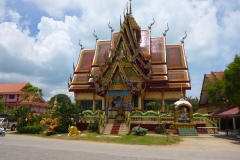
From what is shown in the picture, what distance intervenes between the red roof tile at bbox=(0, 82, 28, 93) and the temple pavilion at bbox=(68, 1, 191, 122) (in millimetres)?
15273

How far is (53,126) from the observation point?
18.8 meters

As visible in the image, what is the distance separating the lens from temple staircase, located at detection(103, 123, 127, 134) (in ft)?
61.2

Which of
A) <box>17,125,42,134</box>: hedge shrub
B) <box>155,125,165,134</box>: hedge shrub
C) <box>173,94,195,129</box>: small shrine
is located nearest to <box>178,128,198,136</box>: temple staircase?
<box>173,94,195,129</box>: small shrine

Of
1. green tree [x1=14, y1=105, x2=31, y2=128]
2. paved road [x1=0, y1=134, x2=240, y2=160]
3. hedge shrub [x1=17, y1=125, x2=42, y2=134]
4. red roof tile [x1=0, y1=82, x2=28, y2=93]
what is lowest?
paved road [x1=0, y1=134, x2=240, y2=160]

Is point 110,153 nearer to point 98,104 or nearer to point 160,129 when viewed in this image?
point 160,129

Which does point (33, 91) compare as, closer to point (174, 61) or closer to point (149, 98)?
point (149, 98)

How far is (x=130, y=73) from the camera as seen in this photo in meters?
22.8

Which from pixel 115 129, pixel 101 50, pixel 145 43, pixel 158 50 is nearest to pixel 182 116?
pixel 115 129

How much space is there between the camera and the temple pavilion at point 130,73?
21.8 meters

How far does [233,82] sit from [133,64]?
33.5ft

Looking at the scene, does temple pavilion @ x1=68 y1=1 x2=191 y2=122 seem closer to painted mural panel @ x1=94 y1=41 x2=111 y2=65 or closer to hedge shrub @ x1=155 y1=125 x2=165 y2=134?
painted mural panel @ x1=94 y1=41 x2=111 y2=65

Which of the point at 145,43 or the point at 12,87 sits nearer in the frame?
the point at 145,43

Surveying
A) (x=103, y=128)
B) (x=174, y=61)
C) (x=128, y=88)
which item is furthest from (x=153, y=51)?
(x=103, y=128)

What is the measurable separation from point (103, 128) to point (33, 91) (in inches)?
556
